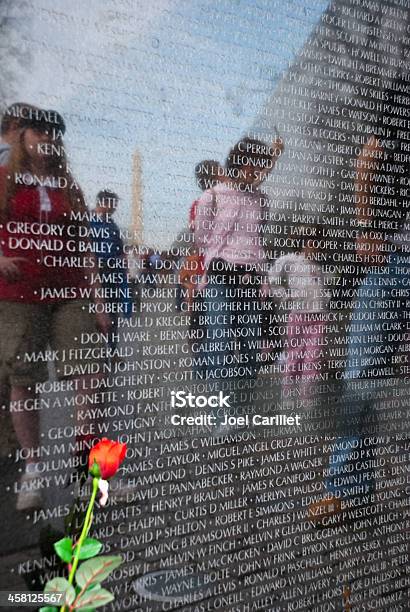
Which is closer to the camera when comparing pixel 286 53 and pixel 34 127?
pixel 34 127

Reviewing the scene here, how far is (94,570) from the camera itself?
1946 mm

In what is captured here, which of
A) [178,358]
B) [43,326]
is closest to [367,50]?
[178,358]

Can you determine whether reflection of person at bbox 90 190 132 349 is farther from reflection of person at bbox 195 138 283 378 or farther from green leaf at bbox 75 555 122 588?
green leaf at bbox 75 555 122 588

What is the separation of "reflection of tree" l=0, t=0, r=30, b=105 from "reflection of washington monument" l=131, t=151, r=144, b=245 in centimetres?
45

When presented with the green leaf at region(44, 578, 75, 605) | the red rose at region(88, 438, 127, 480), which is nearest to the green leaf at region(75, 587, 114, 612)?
the green leaf at region(44, 578, 75, 605)

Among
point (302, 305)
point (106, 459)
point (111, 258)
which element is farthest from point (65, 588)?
point (302, 305)

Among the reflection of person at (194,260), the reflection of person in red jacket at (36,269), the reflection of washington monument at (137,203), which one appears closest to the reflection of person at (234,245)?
the reflection of person at (194,260)

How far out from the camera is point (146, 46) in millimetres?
2395

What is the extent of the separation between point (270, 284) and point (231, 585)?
3.56ft

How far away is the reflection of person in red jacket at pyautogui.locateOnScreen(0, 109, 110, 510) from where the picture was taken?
213 cm

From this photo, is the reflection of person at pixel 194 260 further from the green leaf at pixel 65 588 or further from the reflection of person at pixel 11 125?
the green leaf at pixel 65 588

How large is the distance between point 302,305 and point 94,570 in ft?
4.37

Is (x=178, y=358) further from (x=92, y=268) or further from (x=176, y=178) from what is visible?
(x=176, y=178)

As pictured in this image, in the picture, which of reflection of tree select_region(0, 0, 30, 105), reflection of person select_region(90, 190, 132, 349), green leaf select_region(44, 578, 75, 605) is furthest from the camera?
reflection of person select_region(90, 190, 132, 349)
